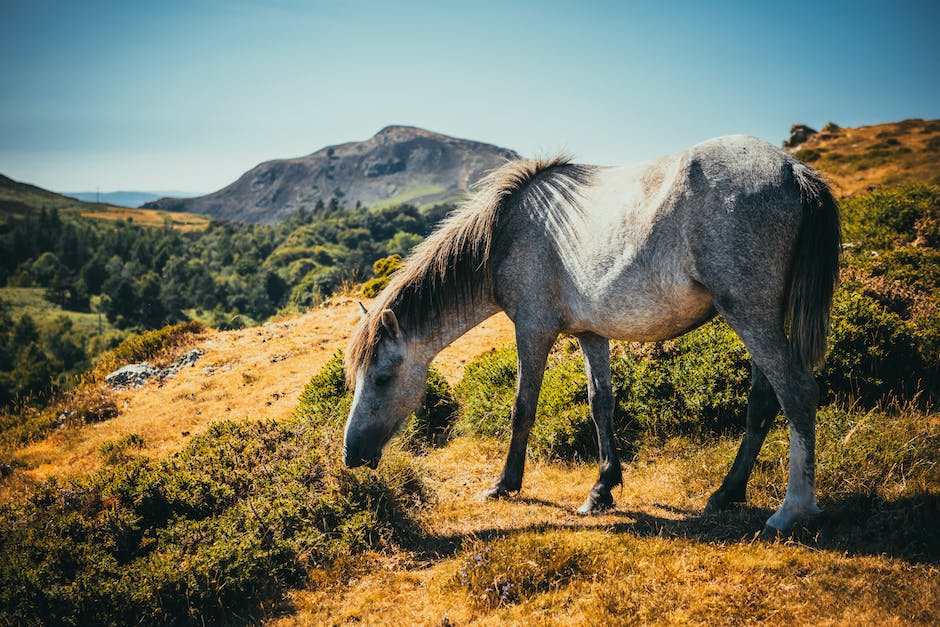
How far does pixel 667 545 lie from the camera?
378cm

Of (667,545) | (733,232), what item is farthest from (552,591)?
(733,232)

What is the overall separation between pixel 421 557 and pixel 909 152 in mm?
37509

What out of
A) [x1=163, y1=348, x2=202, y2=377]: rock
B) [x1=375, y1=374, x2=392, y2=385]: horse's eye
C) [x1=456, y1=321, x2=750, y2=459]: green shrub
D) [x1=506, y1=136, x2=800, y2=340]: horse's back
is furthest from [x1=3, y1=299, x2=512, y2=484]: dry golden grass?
[x1=506, y1=136, x2=800, y2=340]: horse's back

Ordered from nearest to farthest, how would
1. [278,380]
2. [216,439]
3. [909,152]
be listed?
[216,439]
[278,380]
[909,152]

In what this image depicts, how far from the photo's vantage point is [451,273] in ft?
16.1

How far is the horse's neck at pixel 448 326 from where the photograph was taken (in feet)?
16.4

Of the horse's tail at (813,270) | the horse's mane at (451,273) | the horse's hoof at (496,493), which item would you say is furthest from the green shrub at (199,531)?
the horse's tail at (813,270)

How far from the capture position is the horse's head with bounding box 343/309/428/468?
480 centimetres

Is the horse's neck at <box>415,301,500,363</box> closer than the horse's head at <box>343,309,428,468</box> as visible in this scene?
No

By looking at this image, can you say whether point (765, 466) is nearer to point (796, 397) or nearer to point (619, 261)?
point (796, 397)

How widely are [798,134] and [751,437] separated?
4788 centimetres

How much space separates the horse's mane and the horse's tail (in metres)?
1.95

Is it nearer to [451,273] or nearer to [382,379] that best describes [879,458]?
[451,273]

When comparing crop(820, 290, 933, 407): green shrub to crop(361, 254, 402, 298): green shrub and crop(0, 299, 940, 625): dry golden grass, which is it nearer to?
crop(0, 299, 940, 625): dry golden grass
